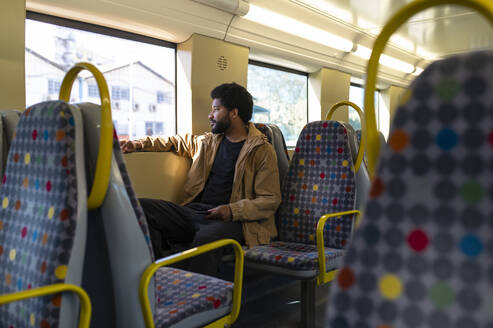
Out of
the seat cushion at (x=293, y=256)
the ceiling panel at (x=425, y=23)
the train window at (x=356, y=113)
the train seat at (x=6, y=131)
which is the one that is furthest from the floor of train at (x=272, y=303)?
the train window at (x=356, y=113)

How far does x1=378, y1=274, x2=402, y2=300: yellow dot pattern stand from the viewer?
25.8 inches

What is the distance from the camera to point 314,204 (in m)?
2.82

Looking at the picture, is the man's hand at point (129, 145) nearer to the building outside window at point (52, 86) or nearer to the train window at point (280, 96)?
the building outside window at point (52, 86)

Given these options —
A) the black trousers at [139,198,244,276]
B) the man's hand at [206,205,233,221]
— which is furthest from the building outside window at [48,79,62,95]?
the man's hand at [206,205,233,221]

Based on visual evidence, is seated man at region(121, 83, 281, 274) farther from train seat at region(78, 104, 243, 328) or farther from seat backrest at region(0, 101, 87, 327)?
seat backrest at region(0, 101, 87, 327)

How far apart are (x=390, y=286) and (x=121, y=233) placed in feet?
2.79

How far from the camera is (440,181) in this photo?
0.64m

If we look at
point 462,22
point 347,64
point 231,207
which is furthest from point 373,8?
point 231,207

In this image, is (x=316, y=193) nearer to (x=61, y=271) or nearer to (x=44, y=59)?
(x=61, y=271)

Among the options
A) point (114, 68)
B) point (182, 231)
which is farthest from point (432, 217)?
point (114, 68)

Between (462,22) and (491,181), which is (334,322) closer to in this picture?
(491,181)

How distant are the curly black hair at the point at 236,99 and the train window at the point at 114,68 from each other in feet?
2.14

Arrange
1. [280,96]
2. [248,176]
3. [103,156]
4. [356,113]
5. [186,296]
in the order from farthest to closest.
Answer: [356,113]
[280,96]
[248,176]
[186,296]
[103,156]

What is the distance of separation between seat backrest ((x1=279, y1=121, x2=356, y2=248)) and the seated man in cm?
11
